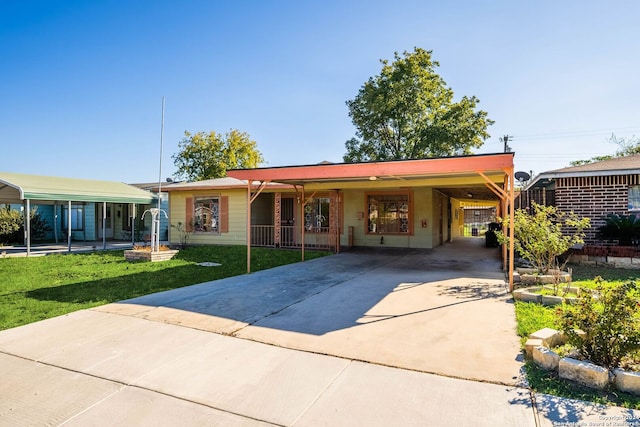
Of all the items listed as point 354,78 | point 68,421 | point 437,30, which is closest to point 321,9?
point 437,30

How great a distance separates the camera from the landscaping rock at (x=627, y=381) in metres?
2.86

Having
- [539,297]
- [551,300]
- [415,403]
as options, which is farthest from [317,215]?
[415,403]

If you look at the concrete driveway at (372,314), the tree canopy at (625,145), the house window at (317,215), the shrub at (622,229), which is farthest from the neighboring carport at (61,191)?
the tree canopy at (625,145)

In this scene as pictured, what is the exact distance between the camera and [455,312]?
5285mm

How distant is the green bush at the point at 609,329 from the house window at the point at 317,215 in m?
11.9

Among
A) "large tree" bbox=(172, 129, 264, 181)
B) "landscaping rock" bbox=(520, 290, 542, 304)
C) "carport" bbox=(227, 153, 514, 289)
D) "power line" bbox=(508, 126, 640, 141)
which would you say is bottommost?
"landscaping rock" bbox=(520, 290, 542, 304)

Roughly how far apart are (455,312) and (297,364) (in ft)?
9.17

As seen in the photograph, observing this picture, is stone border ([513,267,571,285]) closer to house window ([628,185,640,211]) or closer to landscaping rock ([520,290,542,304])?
landscaping rock ([520,290,542,304])

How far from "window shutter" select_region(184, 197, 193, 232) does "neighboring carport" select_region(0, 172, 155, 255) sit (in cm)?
206

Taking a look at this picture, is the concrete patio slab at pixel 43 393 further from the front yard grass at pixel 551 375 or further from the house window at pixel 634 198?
the house window at pixel 634 198

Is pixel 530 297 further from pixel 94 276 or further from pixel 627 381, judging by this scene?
pixel 94 276

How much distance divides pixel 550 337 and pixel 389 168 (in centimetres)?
445

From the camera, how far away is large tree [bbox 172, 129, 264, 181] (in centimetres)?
2914

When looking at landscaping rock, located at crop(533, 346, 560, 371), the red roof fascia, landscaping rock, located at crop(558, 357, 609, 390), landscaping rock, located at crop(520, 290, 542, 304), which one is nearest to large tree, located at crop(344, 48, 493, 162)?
the red roof fascia
